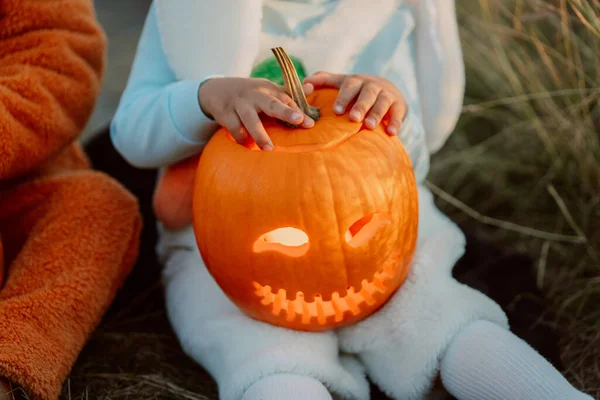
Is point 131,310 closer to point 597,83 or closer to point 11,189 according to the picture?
point 11,189

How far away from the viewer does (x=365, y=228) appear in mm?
897

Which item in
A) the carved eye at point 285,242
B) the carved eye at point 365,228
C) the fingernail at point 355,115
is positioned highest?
the fingernail at point 355,115

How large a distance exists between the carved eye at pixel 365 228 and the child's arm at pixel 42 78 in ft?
1.90

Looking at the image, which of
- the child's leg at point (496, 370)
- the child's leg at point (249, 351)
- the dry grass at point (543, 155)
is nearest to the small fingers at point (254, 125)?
the child's leg at point (249, 351)

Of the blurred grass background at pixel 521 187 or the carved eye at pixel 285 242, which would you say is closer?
the carved eye at pixel 285 242

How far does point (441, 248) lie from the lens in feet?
3.60

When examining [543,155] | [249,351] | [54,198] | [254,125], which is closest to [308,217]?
[254,125]

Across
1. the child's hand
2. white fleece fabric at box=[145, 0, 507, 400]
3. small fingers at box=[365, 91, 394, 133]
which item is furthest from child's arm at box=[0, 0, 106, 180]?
small fingers at box=[365, 91, 394, 133]

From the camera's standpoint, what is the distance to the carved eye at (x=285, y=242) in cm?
87

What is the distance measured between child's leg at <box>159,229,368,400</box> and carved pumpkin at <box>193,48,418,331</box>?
0.05 metres

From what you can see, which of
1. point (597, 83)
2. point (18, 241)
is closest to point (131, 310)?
point (18, 241)

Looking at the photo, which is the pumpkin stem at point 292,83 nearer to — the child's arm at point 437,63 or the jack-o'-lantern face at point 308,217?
the jack-o'-lantern face at point 308,217

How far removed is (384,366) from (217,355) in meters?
0.27

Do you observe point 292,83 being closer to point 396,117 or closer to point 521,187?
point 396,117
